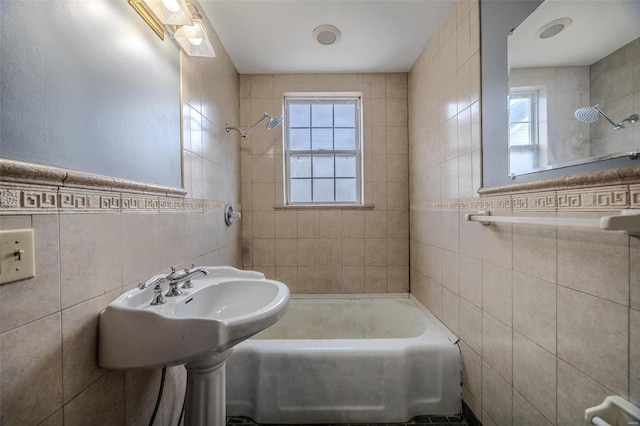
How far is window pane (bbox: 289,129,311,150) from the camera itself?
2.35 m

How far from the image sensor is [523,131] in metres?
1.00

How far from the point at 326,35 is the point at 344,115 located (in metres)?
0.73

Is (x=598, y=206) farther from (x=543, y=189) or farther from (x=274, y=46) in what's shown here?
(x=274, y=46)

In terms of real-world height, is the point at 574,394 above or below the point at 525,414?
above

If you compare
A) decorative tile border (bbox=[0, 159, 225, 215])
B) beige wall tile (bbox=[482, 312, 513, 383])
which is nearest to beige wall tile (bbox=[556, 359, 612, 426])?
beige wall tile (bbox=[482, 312, 513, 383])

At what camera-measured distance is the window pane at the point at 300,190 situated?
235cm

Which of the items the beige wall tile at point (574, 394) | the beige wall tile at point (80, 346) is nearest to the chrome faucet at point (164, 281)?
the beige wall tile at point (80, 346)

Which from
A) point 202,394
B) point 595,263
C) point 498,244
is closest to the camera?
point 595,263

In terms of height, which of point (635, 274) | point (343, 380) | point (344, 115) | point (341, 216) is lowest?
point (343, 380)

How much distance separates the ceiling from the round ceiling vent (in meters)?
0.03

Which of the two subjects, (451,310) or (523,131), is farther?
(451,310)

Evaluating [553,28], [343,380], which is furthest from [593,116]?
[343,380]

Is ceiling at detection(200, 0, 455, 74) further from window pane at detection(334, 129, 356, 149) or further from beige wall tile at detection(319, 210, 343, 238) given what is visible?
beige wall tile at detection(319, 210, 343, 238)

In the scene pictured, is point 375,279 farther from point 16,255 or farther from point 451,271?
point 16,255
